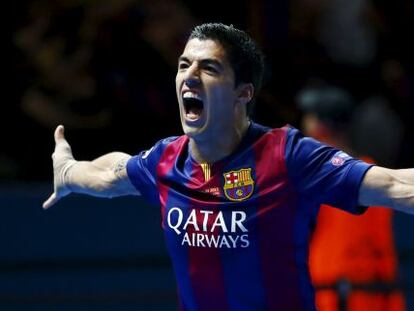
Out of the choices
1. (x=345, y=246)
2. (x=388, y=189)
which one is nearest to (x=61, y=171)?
(x=388, y=189)

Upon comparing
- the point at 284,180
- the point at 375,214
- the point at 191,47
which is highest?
the point at 191,47

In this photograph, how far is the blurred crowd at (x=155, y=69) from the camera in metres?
6.82

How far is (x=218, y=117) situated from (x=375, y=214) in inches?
84.9

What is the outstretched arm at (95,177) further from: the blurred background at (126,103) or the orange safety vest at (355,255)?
the orange safety vest at (355,255)

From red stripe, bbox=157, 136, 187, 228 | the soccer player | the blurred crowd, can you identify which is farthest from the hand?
the blurred crowd

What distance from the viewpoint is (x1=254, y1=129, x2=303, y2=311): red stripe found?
3.96 metres

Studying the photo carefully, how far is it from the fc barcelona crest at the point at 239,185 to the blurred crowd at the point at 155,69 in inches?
111

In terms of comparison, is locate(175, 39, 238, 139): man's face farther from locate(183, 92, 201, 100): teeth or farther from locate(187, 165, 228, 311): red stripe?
locate(187, 165, 228, 311): red stripe

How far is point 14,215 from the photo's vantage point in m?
6.51

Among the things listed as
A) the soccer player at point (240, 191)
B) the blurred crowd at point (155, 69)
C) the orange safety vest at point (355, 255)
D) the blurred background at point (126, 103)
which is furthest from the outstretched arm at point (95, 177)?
the blurred crowd at point (155, 69)

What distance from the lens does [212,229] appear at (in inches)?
157

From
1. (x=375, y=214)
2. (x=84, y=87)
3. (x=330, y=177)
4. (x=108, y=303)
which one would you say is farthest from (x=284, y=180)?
(x=84, y=87)

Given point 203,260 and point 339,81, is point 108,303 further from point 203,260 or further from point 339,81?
point 203,260

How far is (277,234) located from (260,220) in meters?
0.08
